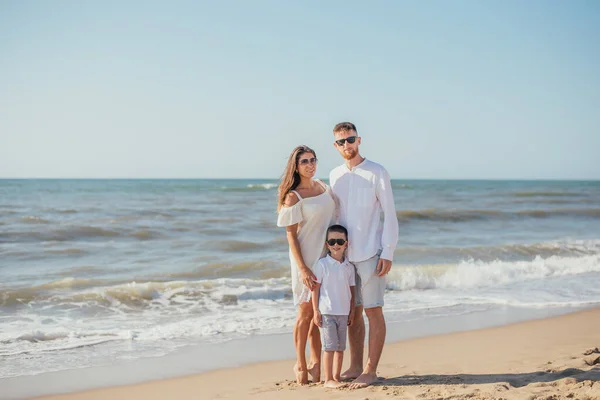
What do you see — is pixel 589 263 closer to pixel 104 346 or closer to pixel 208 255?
pixel 208 255

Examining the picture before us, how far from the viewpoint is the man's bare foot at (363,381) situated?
4441 millimetres

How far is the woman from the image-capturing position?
14.7 ft

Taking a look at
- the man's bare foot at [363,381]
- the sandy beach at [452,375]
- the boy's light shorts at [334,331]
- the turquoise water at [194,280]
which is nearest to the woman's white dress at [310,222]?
the boy's light shorts at [334,331]

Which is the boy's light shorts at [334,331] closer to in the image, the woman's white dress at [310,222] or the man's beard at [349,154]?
the woman's white dress at [310,222]

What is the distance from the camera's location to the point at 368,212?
14.4ft

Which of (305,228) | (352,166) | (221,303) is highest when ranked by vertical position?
(352,166)

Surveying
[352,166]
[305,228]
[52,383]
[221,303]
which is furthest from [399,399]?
[221,303]

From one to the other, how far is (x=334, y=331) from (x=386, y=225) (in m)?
0.92

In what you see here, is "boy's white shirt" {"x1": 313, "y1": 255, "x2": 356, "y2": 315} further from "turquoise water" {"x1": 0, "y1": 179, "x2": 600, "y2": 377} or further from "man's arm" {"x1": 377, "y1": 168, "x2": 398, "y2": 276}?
"turquoise water" {"x1": 0, "y1": 179, "x2": 600, "y2": 377}

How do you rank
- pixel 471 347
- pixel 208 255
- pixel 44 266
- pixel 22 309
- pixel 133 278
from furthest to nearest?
pixel 208 255 → pixel 44 266 → pixel 133 278 → pixel 22 309 → pixel 471 347

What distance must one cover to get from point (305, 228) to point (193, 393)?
168 cm

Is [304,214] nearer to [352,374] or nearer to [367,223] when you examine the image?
[367,223]

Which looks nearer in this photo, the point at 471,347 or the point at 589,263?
the point at 471,347

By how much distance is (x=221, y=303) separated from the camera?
8.70 meters
